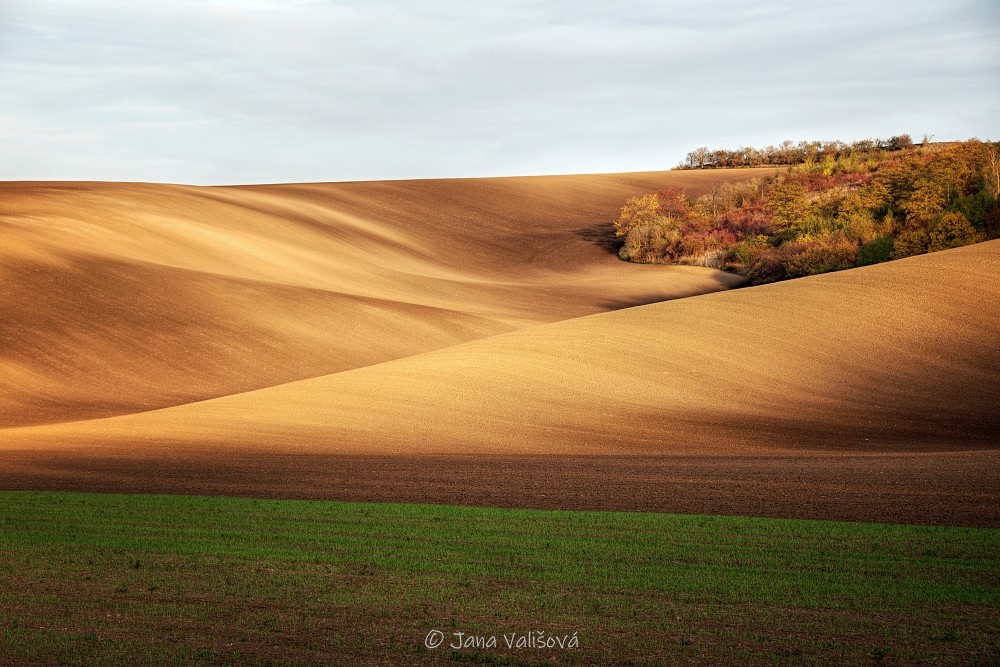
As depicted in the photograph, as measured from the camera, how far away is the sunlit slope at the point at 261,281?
3734cm

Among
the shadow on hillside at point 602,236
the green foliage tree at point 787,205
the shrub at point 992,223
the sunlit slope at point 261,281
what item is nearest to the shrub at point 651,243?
the sunlit slope at point 261,281

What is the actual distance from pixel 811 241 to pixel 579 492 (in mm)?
44422

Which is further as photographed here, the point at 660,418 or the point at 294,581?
the point at 660,418

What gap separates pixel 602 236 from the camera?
8056cm

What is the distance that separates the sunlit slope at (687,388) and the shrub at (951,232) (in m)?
10.4

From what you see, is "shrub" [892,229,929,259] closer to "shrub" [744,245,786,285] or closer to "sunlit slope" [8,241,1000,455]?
"shrub" [744,245,786,285]

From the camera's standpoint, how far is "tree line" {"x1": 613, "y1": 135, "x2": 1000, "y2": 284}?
53.5 m

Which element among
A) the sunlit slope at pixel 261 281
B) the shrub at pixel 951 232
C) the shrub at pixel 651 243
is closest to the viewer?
the sunlit slope at pixel 261 281

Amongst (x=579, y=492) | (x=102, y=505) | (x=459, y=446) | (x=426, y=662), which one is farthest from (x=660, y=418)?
(x=426, y=662)

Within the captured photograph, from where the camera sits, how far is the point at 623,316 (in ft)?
129

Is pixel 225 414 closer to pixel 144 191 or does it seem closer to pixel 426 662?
pixel 426 662

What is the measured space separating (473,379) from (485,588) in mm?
20573

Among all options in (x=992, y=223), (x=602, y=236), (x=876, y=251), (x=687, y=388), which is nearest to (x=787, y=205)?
(x=876, y=251)

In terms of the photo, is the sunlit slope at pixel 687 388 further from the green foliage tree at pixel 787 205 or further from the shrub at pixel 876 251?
the green foliage tree at pixel 787 205
